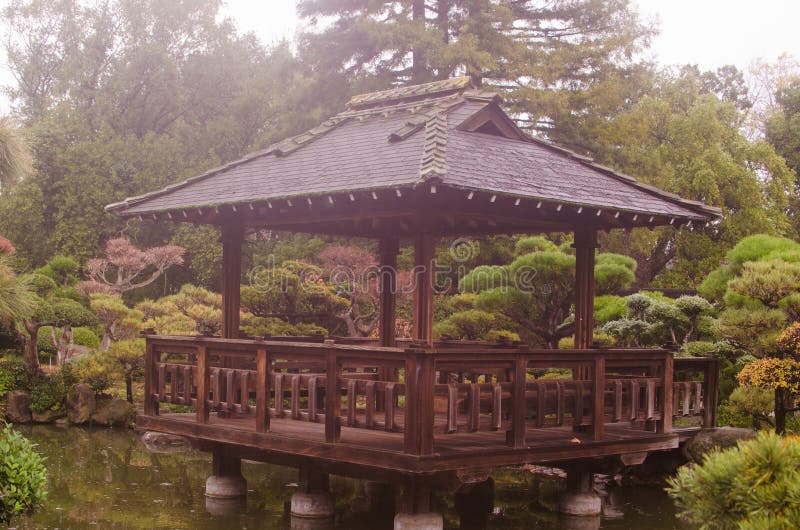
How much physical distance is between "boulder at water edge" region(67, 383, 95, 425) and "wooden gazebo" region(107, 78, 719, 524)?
591 centimetres

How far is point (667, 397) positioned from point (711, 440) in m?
0.86

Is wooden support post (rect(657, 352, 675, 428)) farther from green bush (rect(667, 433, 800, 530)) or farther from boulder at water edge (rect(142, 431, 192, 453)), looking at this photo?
boulder at water edge (rect(142, 431, 192, 453))

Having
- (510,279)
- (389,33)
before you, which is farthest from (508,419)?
(389,33)

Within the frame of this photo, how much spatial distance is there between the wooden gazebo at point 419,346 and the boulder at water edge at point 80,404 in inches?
233

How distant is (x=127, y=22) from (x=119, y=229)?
6.59m

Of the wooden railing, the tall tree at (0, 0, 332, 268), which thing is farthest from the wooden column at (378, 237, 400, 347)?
the tall tree at (0, 0, 332, 268)

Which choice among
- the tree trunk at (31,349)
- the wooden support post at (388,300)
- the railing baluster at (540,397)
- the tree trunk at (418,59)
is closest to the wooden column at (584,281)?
the railing baluster at (540,397)

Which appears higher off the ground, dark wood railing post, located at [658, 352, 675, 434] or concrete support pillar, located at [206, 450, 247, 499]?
dark wood railing post, located at [658, 352, 675, 434]

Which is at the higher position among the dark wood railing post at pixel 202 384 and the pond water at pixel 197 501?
the dark wood railing post at pixel 202 384

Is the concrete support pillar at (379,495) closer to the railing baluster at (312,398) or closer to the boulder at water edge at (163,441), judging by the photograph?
the boulder at water edge at (163,441)

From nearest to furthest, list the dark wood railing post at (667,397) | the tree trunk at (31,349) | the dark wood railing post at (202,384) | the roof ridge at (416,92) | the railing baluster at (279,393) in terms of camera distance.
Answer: the railing baluster at (279,393) < the dark wood railing post at (202,384) < the dark wood railing post at (667,397) < the roof ridge at (416,92) < the tree trunk at (31,349)

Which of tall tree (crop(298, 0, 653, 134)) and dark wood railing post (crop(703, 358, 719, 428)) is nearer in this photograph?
dark wood railing post (crop(703, 358, 719, 428))

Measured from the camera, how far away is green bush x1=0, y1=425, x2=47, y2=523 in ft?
21.9

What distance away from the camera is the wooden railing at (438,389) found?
22.9 feet
